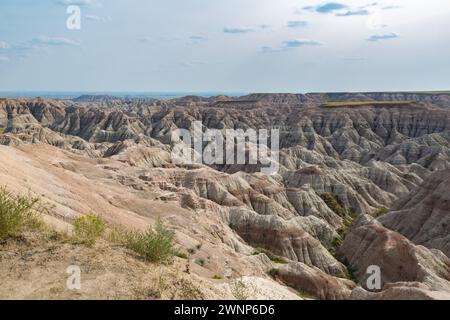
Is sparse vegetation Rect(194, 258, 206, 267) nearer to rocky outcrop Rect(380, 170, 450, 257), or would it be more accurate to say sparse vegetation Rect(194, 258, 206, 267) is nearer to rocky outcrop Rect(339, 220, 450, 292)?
rocky outcrop Rect(339, 220, 450, 292)

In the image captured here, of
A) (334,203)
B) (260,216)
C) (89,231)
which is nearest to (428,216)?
(334,203)

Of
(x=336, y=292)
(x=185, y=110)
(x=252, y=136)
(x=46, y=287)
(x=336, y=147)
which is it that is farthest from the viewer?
(x=185, y=110)

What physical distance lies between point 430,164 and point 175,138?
67.5m

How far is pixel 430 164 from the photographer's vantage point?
82.5m

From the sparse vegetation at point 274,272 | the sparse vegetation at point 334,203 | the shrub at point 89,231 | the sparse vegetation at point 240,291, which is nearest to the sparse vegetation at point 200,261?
the sparse vegetation at point 274,272

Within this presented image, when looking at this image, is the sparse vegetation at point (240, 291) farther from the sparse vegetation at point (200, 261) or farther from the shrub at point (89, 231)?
the sparse vegetation at point (200, 261)

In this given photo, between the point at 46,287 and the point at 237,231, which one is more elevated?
the point at 46,287

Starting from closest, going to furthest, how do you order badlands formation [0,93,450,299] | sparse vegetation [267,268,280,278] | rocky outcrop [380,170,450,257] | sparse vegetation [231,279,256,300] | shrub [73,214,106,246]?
sparse vegetation [231,279,256,300], badlands formation [0,93,450,299], shrub [73,214,106,246], sparse vegetation [267,268,280,278], rocky outcrop [380,170,450,257]

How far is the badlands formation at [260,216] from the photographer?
9.02 metres

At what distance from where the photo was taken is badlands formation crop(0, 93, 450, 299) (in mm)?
9023

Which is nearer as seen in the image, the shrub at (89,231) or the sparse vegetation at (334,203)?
the shrub at (89,231)

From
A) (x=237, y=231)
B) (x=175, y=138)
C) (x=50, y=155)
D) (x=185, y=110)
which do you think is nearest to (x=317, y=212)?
(x=237, y=231)

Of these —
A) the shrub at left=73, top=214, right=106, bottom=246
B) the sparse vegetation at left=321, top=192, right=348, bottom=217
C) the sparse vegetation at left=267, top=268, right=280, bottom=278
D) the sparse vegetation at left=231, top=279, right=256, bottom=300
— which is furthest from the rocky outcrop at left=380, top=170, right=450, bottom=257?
the shrub at left=73, top=214, right=106, bottom=246
